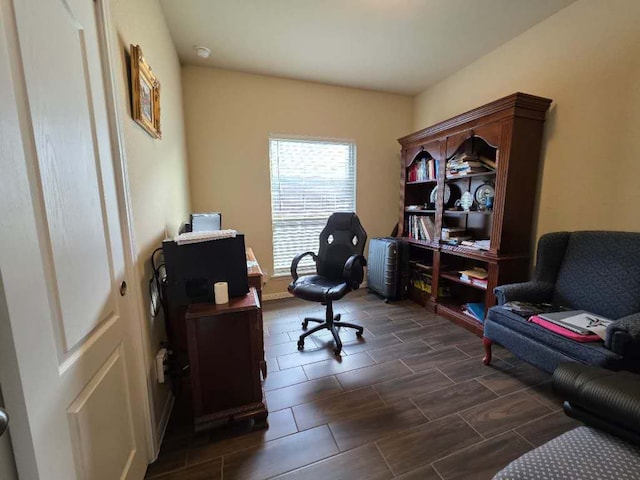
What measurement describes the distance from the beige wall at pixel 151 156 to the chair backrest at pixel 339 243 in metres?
1.29

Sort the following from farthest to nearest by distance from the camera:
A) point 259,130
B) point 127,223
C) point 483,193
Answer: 1. point 259,130
2. point 483,193
3. point 127,223

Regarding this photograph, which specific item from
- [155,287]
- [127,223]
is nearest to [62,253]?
[127,223]

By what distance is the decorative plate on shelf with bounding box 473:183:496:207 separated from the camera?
2435 mm

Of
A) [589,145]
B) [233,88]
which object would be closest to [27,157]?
[233,88]

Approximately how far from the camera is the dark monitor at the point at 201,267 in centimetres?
131

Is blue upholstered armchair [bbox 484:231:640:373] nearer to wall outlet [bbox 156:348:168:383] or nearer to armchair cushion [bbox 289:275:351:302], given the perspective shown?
armchair cushion [bbox 289:275:351:302]

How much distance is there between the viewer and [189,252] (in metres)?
1.32

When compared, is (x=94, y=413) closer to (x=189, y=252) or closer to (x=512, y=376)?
(x=189, y=252)

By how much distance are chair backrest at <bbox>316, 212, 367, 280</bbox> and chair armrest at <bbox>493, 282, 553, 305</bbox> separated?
1.10 metres

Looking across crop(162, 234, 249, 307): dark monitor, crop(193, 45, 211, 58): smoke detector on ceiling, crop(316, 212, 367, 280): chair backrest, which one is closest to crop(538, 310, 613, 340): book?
crop(316, 212, 367, 280): chair backrest

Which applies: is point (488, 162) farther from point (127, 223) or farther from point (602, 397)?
point (127, 223)

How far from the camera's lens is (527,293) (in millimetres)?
1889

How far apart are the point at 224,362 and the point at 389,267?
2159 mm

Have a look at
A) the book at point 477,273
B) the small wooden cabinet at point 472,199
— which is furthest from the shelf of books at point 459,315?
the book at point 477,273
